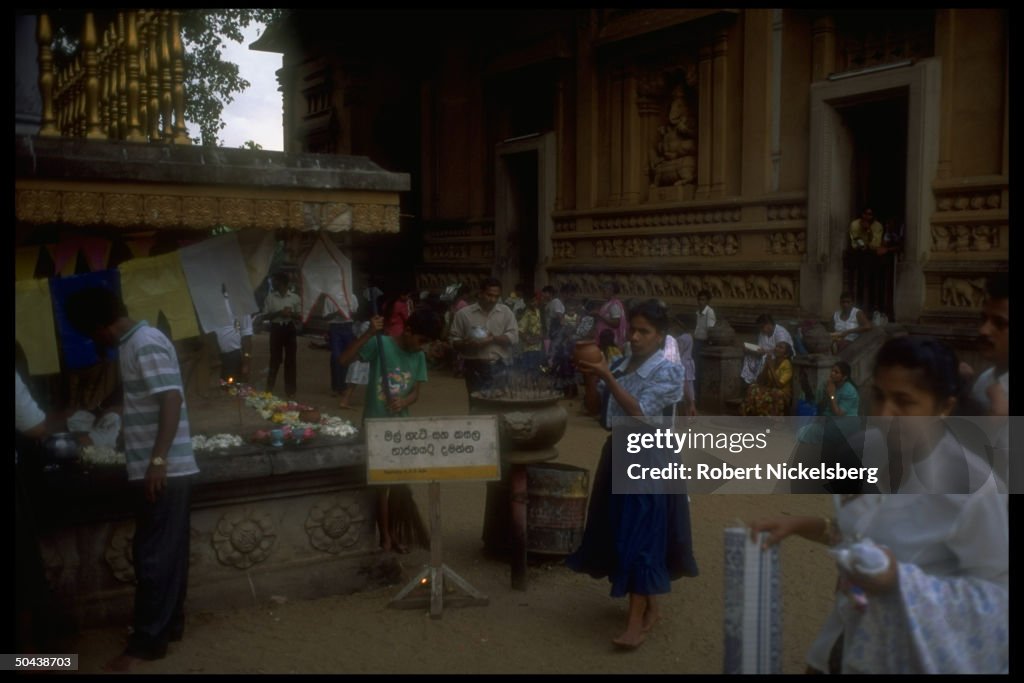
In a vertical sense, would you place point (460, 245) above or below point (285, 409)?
above

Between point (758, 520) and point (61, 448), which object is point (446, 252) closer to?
point (61, 448)

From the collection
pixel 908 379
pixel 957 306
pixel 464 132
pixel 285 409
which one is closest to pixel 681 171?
pixel 957 306

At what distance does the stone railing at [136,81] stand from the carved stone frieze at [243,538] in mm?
2324

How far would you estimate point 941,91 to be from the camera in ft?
39.6

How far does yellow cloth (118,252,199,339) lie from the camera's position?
5711 millimetres

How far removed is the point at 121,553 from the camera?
5.16 meters

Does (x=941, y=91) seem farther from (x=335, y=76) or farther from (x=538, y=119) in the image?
(x=335, y=76)

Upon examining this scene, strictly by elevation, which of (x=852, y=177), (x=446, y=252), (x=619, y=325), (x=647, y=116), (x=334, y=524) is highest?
(x=647, y=116)

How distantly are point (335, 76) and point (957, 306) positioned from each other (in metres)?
17.2

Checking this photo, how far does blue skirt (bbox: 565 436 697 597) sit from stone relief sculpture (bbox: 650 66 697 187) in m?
11.8

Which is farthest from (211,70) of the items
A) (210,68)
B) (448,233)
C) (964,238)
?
(964,238)

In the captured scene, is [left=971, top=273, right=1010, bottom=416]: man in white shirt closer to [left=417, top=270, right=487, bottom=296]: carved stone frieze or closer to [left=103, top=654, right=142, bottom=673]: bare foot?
[left=103, top=654, right=142, bottom=673]: bare foot

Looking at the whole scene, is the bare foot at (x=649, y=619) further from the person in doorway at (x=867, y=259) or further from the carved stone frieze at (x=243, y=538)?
the person in doorway at (x=867, y=259)

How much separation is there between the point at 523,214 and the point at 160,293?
1551 centimetres
